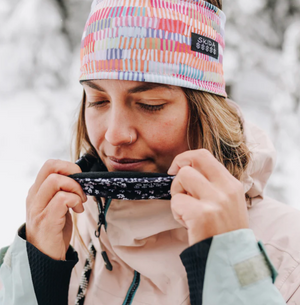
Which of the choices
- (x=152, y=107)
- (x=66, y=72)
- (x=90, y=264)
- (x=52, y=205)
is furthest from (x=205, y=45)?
(x=66, y=72)

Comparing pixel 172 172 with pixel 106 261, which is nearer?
pixel 172 172

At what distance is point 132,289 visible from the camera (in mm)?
1313

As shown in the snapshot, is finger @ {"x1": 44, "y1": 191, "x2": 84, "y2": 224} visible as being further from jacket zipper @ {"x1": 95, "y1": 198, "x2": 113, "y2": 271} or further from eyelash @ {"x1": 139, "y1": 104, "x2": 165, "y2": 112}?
eyelash @ {"x1": 139, "y1": 104, "x2": 165, "y2": 112}

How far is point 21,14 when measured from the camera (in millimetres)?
3900

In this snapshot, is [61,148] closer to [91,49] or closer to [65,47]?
[65,47]

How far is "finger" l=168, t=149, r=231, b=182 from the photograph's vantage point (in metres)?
0.97

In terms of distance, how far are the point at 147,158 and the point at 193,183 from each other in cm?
35

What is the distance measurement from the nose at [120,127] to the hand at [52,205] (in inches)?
9.8

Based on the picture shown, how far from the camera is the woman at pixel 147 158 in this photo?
115 cm

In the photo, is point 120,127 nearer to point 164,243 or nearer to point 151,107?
point 151,107

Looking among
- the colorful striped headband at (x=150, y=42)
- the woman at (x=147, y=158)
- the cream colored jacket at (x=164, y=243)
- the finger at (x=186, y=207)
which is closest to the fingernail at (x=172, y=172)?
the woman at (x=147, y=158)

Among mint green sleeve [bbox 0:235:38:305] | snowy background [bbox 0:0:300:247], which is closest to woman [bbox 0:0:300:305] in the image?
mint green sleeve [bbox 0:235:38:305]

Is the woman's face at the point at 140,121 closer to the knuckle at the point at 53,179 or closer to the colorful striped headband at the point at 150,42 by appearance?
the colorful striped headband at the point at 150,42

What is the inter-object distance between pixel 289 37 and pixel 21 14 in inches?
138
